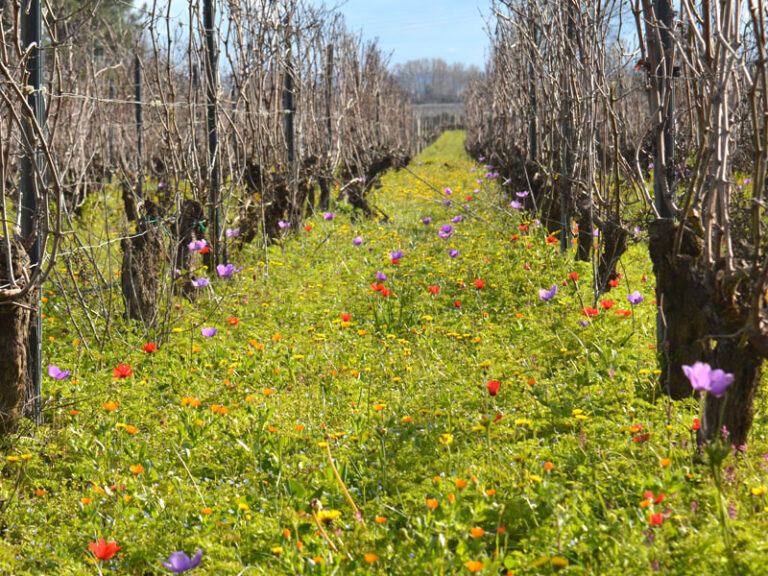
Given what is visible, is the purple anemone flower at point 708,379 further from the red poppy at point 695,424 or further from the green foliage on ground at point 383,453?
the red poppy at point 695,424

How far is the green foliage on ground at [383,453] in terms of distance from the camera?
213cm

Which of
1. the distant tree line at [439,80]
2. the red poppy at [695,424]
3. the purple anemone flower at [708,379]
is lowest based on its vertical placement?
the red poppy at [695,424]

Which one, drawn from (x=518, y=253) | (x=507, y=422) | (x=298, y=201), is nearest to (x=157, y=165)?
(x=298, y=201)

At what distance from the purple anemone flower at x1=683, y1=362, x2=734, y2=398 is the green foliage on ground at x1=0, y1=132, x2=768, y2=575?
0.27 m

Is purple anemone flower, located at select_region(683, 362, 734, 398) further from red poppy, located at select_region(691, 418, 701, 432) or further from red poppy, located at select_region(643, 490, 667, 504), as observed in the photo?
red poppy, located at select_region(691, 418, 701, 432)

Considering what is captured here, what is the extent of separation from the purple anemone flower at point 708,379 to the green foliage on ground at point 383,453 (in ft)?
0.89

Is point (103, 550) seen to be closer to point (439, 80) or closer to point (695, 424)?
point (695, 424)

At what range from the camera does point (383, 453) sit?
108 inches

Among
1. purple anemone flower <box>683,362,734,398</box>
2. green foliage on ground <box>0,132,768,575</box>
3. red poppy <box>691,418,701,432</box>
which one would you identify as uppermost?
purple anemone flower <box>683,362,734,398</box>

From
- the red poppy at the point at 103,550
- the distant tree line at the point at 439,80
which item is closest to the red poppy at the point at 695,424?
the red poppy at the point at 103,550

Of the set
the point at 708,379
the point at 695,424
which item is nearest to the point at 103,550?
the point at 708,379

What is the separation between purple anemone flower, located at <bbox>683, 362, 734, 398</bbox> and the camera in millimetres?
1829

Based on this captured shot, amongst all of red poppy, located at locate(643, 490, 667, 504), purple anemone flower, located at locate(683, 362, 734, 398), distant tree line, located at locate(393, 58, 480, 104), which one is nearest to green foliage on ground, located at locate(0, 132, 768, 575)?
red poppy, located at locate(643, 490, 667, 504)

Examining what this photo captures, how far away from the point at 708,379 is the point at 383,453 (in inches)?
51.1
